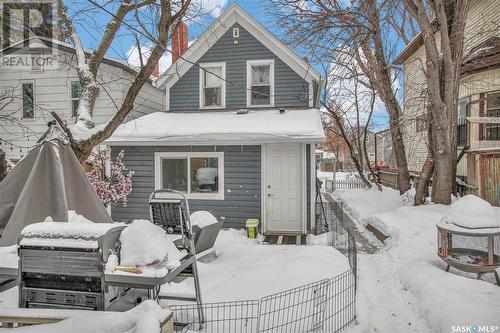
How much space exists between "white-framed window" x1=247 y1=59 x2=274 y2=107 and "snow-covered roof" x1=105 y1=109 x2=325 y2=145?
21.4 inches

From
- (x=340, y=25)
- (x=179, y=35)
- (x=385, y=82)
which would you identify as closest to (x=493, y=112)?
(x=385, y=82)

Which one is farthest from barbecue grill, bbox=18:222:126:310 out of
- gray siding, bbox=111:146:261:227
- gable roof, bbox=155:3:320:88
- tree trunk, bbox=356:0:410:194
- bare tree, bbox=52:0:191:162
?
tree trunk, bbox=356:0:410:194

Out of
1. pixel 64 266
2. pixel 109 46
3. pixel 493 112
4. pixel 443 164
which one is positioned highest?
pixel 109 46

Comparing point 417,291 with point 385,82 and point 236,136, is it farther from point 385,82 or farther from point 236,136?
point 385,82

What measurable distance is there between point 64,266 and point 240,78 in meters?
8.79

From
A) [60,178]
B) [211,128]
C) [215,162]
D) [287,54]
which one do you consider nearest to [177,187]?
[215,162]

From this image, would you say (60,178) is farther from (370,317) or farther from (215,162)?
(215,162)

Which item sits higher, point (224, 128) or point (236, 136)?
point (224, 128)

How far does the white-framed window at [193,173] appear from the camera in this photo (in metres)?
9.48

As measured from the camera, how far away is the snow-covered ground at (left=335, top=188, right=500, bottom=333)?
380 centimetres

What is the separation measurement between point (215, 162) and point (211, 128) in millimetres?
1010

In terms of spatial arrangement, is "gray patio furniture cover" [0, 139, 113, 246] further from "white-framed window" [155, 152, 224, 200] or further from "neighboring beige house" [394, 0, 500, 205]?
"neighboring beige house" [394, 0, 500, 205]

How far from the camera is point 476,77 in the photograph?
12352mm

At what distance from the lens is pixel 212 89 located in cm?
1102
